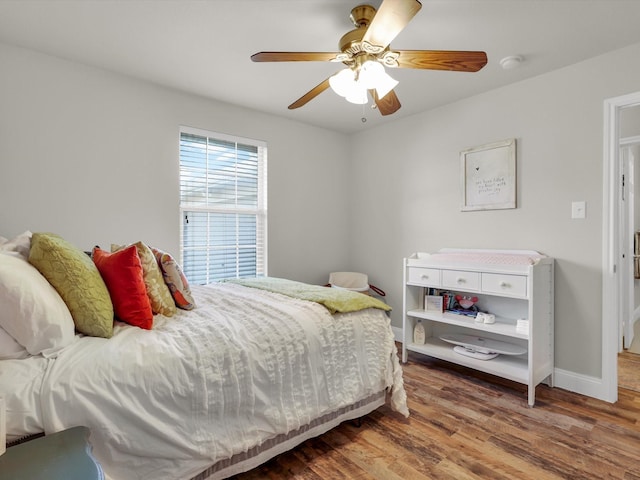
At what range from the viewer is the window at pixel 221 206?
298 centimetres

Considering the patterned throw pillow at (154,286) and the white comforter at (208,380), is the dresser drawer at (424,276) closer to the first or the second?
the white comforter at (208,380)

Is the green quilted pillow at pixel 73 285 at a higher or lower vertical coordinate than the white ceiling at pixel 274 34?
lower

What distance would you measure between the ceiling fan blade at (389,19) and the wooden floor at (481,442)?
1992mm

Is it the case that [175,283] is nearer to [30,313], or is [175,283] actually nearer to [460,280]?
[30,313]

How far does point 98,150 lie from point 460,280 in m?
2.85

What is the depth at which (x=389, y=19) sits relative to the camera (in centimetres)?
140

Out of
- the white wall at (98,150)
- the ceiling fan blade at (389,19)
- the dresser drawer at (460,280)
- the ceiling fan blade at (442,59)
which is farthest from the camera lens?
the dresser drawer at (460,280)

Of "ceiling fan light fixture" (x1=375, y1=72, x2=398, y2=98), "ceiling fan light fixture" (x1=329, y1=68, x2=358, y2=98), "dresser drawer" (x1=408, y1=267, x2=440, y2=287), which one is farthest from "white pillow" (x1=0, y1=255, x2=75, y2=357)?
"dresser drawer" (x1=408, y1=267, x2=440, y2=287)

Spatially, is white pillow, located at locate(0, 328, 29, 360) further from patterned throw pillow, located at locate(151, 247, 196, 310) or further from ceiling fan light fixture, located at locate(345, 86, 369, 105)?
ceiling fan light fixture, located at locate(345, 86, 369, 105)

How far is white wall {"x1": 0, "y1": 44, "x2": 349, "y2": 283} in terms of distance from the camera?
7.27ft

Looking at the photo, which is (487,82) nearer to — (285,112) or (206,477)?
(285,112)

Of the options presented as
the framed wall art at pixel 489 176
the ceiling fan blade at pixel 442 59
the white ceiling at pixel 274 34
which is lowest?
the framed wall art at pixel 489 176

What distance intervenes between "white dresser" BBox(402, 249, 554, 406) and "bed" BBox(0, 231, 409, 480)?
3.01ft

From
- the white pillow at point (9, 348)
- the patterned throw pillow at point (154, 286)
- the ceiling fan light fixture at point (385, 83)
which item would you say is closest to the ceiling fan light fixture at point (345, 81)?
the ceiling fan light fixture at point (385, 83)
